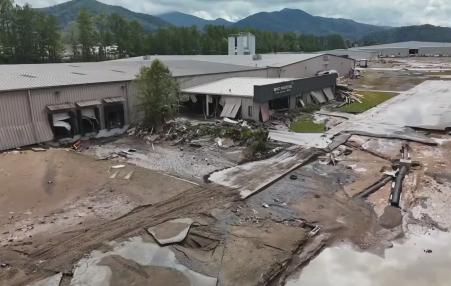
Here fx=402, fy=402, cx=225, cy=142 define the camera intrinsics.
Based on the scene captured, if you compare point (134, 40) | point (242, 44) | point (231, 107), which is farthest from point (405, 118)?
point (134, 40)

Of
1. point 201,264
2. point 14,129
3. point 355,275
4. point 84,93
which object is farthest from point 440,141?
point 14,129

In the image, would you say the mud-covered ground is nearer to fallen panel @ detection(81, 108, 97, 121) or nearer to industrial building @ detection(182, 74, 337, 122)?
fallen panel @ detection(81, 108, 97, 121)

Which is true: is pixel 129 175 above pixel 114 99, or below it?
below

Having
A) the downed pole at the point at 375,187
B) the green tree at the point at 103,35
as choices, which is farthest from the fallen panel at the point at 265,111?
the green tree at the point at 103,35

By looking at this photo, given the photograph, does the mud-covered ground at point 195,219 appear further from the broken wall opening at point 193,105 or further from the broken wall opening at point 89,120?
the broken wall opening at point 193,105

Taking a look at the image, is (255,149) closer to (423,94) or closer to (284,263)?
(284,263)

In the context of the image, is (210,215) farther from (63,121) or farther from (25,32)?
(25,32)
